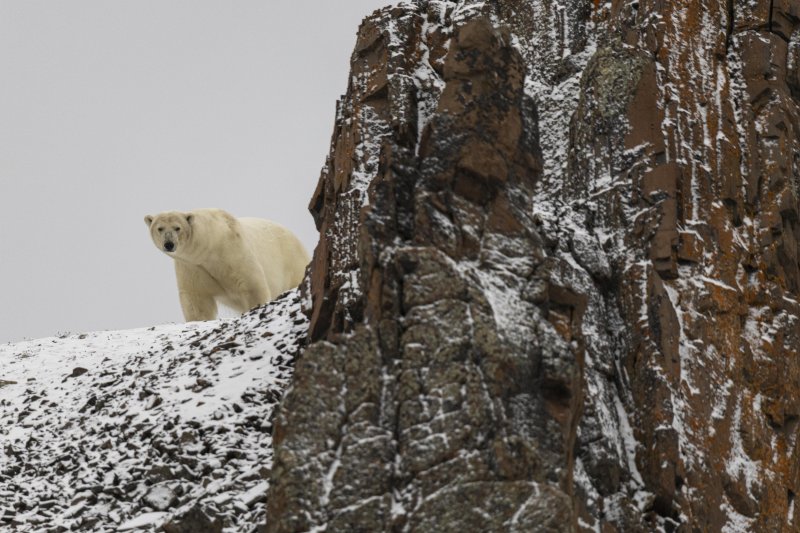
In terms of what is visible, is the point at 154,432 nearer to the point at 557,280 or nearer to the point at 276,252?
the point at 557,280

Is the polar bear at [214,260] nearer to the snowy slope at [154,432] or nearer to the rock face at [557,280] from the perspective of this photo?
the snowy slope at [154,432]

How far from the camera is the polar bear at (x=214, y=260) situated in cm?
2131

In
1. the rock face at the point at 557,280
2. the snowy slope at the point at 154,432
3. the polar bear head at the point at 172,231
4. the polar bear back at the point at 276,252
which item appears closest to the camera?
the rock face at the point at 557,280

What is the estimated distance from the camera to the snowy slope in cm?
1259

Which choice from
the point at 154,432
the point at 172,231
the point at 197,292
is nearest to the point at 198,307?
the point at 197,292

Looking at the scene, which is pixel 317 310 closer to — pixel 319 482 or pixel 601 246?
Result: pixel 601 246

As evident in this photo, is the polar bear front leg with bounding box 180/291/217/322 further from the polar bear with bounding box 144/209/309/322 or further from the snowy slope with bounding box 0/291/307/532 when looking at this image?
the snowy slope with bounding box 0/291/307/532

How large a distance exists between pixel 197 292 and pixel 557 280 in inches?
471

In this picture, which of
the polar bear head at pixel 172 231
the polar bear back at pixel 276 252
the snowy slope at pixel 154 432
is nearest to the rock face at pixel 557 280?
the snowy slope at pixel 154 432

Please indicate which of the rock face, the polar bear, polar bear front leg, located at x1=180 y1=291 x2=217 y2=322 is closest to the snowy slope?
the rock face

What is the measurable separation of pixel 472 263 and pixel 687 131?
15.0 feet

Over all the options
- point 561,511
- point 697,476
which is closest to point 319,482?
point 561,511

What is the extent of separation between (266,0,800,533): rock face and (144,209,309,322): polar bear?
599 centimetres

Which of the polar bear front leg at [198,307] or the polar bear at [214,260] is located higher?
the polar bear at [214,260]
